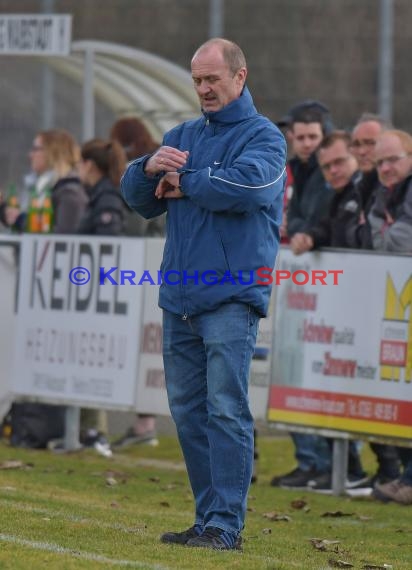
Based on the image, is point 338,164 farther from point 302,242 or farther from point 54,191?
point 54,191

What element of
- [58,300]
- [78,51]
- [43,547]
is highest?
[78,51]

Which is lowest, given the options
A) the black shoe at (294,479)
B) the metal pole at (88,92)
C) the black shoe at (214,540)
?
the black shoe at (294,479)

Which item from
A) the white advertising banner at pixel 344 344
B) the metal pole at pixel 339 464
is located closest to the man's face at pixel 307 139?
the white advertising banner at pixel 344 344

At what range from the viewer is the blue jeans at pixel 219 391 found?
7527mm

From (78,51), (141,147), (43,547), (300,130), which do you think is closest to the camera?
(43,547)

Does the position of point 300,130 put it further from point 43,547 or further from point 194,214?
point 43,547

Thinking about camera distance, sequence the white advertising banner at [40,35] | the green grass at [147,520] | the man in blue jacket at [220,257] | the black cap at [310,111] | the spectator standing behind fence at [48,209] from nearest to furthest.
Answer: the green grass at [147,520] → the man in blue jacket at [220,257] → the black cap at [310,111] → the spectator standing behind fence at [48,209] → the white advertising banner at [40,35]

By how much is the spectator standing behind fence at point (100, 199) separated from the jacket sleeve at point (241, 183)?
5298 mm

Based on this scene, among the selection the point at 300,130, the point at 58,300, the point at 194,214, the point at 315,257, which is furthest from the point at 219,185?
the point at 58,300

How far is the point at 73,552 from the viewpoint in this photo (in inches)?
286

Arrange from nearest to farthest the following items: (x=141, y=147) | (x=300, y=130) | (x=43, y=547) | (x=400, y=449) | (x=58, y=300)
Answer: (x=43, y=547), (x=400, y=449), (x=300, y=130), (x=58, y=300), (x=141, y=147)

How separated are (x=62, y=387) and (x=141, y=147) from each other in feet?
7.77

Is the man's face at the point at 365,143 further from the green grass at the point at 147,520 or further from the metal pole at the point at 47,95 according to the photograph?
the metal pole at the point at 47,95

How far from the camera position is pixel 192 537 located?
7609mm
